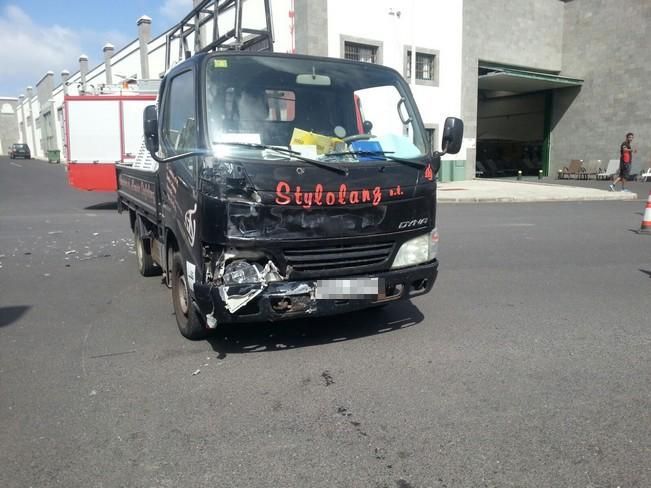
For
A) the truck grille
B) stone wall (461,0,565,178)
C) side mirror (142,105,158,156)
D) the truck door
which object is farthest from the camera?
stone wall (461,0,565,178)

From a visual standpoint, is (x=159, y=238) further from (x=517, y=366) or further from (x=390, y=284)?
(x=517, y=366)

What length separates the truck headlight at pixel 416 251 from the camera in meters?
4.29

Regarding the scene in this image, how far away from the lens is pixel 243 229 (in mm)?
3727

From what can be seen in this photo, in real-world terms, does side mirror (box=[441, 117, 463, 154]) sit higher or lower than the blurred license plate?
higher

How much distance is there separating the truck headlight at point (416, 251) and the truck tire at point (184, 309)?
1649 mm

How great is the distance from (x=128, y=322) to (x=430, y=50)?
21.1 metres

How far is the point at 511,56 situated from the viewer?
2619cm

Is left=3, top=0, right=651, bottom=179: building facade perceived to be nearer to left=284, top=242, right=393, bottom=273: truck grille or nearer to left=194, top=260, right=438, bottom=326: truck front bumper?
left=284, top=242, right=393, bottom=273: truck grille

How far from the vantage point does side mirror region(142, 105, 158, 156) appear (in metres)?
4.52

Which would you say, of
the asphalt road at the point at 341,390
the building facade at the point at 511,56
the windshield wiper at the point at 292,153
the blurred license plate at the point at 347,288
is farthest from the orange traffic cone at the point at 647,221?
the building facade at the point at 511,56

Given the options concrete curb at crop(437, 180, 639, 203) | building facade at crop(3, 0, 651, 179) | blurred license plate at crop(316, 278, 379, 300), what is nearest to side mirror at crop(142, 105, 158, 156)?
blurred license plate at crop(316, 278, 379, 300)

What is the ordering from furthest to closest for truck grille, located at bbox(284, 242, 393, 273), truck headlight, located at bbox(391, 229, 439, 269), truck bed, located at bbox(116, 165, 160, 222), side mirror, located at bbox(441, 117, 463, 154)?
1. truck bed, located at bbox(116, 165, 160, 222)
2. side mirror, located at bbox(441, 117, 463, 154)
3. truck headlight, located at bbox(391, 229, 439, 269)
4. truck grille, located at bbox(284, 242, 393, 273)

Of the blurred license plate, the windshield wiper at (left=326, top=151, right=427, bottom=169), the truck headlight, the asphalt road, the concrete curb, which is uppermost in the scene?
the windshield wiper at (left=326, top=151, right=427, bottom=169)

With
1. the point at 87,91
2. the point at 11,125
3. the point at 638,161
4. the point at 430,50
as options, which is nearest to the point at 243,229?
the point at 87,91
